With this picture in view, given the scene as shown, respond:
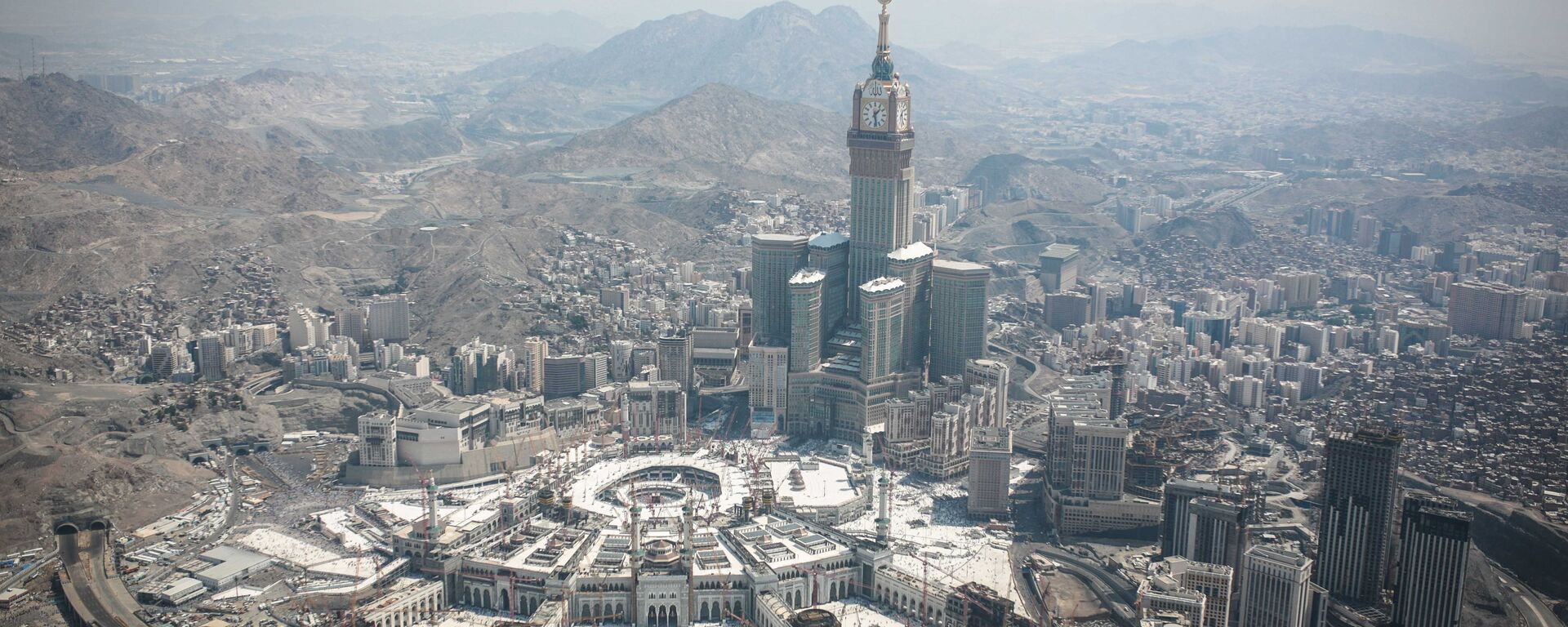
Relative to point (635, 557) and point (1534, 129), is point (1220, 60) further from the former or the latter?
point (635, 557)

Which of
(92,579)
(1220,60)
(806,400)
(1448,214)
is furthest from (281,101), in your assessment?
(1220,60)

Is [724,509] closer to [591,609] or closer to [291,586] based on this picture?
[591,609]

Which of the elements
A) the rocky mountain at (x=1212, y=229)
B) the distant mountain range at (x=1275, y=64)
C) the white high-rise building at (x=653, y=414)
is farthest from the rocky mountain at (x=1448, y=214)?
the white high-rise building at (x=653, y=414)

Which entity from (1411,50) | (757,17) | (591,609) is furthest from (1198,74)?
(591,609)

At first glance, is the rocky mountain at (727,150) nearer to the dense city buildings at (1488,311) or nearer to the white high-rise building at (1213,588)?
the dense city buildings at (1488,311)

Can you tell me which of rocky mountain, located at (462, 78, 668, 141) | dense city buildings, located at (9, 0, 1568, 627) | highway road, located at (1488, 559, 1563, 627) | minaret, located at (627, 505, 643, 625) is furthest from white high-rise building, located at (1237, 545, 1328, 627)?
rocky mountain, located at (462, 78, 668, 141)

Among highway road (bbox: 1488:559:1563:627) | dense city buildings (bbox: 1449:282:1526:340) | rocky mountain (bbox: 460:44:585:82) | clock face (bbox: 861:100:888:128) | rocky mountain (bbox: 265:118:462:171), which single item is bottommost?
highway road (bbox: 1488:559:1563:627)

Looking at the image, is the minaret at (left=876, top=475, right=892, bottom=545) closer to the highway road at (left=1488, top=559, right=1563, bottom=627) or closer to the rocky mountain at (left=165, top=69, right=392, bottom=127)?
the highway road at (left=1488, top=559, right=1563, bottom=627)
